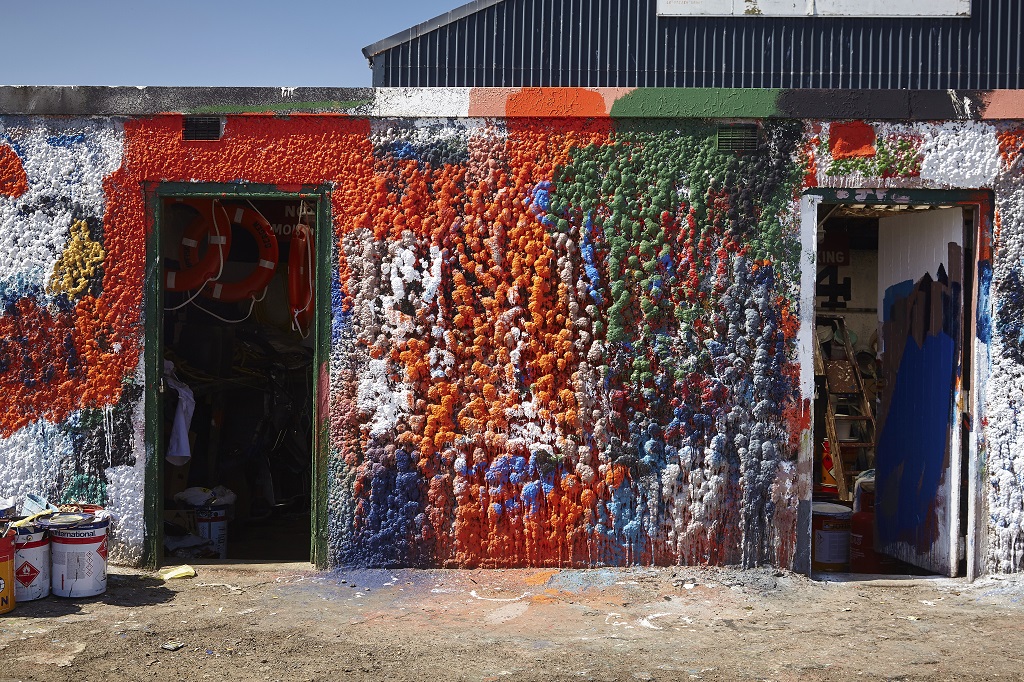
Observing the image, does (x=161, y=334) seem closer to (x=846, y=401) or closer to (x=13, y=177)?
(x=13, y=177)

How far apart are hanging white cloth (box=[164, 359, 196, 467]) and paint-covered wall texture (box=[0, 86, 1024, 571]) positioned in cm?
104

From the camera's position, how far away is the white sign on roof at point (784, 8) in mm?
13461

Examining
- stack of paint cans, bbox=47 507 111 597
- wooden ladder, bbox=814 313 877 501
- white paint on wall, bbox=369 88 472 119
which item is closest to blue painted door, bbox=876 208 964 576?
wooden ladder, bbox=814 313 877 501

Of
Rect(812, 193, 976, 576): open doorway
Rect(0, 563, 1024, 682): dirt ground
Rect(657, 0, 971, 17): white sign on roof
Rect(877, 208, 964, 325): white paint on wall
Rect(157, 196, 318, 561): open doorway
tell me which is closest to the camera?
Rect(0, 563, 1024, 682): dirt ground

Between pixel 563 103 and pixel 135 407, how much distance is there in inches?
119

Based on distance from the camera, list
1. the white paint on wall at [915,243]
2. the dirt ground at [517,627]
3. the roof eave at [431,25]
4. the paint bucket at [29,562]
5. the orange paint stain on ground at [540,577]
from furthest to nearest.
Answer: the roof eave at [431,25], the white paint on wall at [915,243], the orange paint stain on ground at [540,577], the paint bucket at [29,562], the dirt ground at [517,627]

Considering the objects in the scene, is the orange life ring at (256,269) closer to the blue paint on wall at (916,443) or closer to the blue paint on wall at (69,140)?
the blue paint on wall at (69,140)

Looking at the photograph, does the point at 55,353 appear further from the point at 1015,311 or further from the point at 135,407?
the point at 1015,311

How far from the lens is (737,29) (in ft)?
44.1

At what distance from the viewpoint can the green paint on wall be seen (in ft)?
18.1

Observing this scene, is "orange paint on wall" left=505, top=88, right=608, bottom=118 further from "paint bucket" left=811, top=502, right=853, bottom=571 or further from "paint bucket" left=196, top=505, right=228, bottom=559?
"paint bucket" left=196, top=505, right=228, bottom=559

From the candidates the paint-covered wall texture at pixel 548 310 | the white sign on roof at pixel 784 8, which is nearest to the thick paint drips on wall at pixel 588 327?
the paint-covered wall texture at pixel 548 310

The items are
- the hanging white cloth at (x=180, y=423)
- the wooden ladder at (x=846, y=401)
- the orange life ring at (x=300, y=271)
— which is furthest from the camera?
the wooden ladder at (x=846, y=401)

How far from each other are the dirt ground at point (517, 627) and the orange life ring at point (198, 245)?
2.12 m
